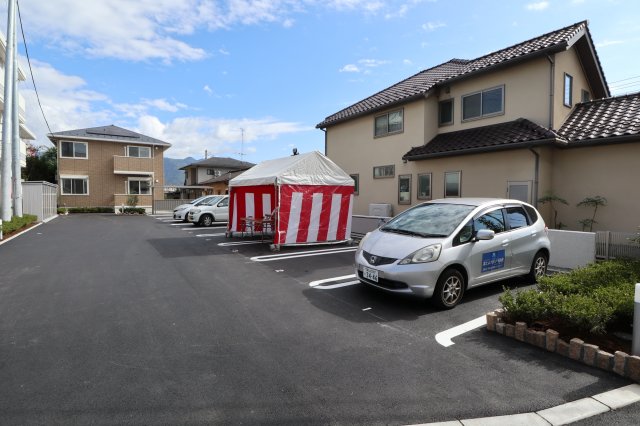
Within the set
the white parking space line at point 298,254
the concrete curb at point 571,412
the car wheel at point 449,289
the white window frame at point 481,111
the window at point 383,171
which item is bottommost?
the concrete curb at point 571,412

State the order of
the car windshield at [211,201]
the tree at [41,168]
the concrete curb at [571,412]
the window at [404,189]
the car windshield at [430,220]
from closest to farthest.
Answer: the concrete curb at [571,412]
the car windshield at [430,220]
the window at [404,189]
the car windshield at [211,201]
the tree at [41,168]

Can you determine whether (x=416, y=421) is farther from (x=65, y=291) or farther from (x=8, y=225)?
(x=8, y=225)

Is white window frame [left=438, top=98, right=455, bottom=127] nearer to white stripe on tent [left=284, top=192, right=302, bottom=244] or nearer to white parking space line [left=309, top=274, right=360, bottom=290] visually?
white stripe on tent [left=284, top=192, right=302, bottom=244]

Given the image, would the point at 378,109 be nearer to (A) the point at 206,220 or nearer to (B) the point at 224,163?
(A) the point at 206,220

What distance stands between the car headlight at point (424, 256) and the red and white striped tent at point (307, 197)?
18.5 ft

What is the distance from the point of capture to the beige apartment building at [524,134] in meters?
9.36

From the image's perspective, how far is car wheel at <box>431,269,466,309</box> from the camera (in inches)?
199

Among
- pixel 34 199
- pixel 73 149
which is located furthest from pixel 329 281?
pixel 73 149

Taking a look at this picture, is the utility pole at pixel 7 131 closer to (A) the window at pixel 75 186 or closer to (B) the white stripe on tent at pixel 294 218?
(B) the white stripe on tent at pixel 294 218

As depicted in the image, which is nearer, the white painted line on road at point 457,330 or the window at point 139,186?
the white painted line on road at point 457,330

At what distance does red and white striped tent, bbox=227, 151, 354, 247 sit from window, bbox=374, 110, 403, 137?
430cm

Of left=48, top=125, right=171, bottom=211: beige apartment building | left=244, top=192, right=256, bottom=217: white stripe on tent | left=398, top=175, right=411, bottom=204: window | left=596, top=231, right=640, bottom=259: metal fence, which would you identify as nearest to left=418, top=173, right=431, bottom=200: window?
left=398, top=175, right=411, bottom=204: window

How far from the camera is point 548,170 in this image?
10.3 m

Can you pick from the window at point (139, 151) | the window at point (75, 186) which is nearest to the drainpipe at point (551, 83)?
the window at point (139, 151)
